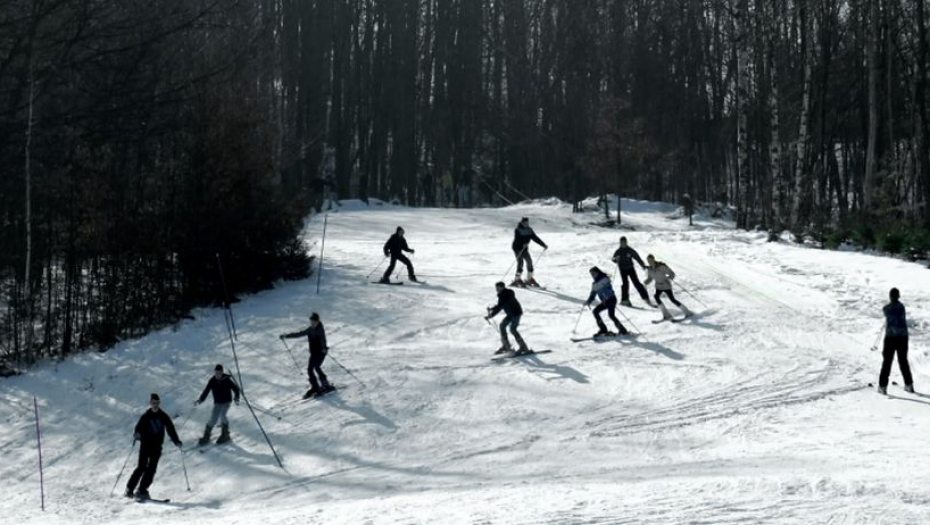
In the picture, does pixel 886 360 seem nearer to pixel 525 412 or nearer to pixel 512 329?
pixel 525 412

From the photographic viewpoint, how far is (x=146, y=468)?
15.8m

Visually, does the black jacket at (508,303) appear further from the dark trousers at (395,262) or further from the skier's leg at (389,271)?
the skier's leg at (389,271)

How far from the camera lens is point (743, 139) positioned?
3412cm

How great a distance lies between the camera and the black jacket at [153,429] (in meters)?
15.7

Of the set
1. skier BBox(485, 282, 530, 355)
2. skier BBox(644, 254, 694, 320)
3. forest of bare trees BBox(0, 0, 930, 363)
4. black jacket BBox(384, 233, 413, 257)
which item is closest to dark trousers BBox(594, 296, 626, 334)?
skier BBox(644, 254, 694, 320)

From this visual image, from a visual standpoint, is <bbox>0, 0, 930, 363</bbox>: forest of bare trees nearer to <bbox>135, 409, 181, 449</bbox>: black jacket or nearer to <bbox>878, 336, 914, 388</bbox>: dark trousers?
<bbox>878, 336, 914, 388</bbox>: dark trousers

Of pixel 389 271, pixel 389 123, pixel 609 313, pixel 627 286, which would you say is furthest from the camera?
pixel 389 123

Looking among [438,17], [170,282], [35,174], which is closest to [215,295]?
[170,282]

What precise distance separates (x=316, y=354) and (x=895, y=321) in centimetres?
985

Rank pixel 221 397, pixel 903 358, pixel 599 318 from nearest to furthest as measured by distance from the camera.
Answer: pixel 903 358 → pixel 221 397 → pixel 599 318

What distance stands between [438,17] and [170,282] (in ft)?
133

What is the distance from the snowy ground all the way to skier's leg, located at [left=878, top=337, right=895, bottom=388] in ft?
1.03

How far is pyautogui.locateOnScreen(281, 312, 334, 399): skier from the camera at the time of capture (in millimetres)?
18938

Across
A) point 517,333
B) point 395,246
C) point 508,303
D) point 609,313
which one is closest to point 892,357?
point 609,313
